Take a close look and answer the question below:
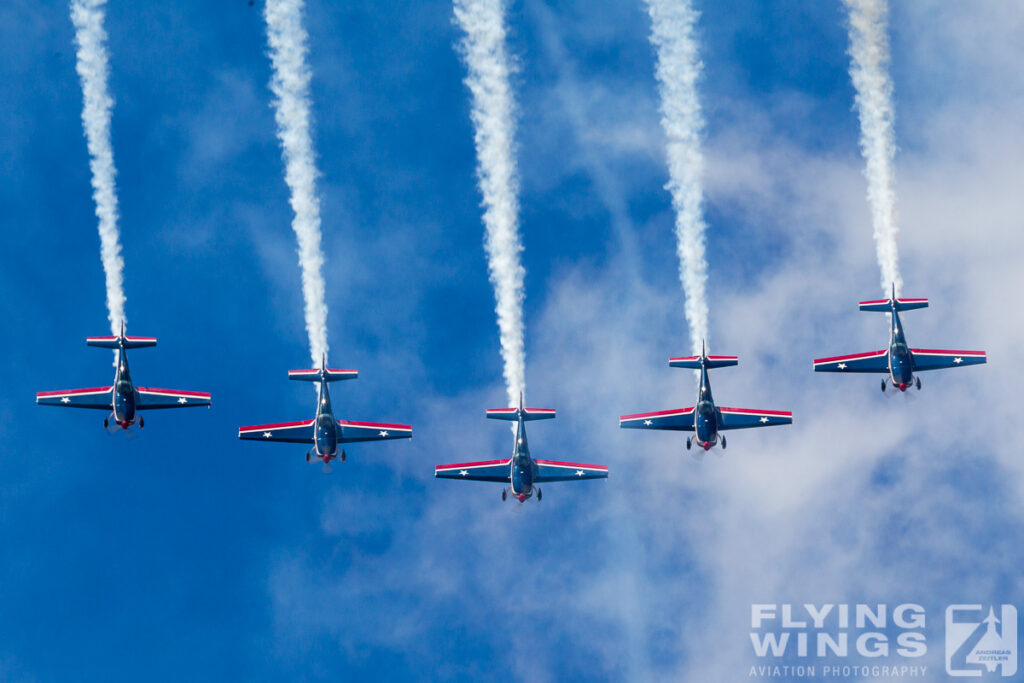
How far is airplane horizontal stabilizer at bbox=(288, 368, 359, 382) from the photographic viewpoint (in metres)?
89.7

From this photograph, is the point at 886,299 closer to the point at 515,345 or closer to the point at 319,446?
the point at 515,345

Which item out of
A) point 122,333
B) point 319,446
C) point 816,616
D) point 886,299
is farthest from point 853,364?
point 122,333

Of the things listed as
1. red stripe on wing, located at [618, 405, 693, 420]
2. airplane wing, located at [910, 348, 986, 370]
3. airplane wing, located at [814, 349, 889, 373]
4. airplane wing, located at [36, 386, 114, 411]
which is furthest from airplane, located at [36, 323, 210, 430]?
airplane wing, located at [910, 348, 986, 370]

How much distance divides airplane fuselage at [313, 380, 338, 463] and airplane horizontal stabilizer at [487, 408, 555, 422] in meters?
8.44

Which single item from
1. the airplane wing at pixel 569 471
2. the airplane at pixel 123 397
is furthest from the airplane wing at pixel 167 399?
the airplane wing at pixel 569 471

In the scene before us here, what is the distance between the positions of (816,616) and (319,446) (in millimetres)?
31998

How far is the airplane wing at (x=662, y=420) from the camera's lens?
310 feet

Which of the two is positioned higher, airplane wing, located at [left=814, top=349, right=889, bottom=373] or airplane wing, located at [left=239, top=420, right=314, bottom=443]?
airplane wing, located at [left=814, top=349, right=889, bottom=373]

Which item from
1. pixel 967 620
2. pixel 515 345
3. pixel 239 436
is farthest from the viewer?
pixel 967 620

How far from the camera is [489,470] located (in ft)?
313

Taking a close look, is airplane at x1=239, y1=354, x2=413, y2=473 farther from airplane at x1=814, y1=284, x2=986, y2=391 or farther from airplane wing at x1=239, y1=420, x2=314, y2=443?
airplane at x1=814, y1=284, x2=986, y2=391

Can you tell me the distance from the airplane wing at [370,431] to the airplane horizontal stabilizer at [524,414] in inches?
280

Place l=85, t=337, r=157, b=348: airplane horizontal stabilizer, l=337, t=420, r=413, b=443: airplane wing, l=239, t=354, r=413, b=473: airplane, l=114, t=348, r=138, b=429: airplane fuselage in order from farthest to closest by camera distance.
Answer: l=337, t=420, r=413, b=443: airplane wing < l=114, t=348, r=138, b=429: airplane fuselage < l=239, t=354, r=413, b=473: airplane < l=85, t=337, r=157, b=348: airplane horizontal stabilizer

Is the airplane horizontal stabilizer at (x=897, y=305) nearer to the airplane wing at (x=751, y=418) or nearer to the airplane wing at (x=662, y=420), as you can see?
the airplane wing at (x=751, y=418)
